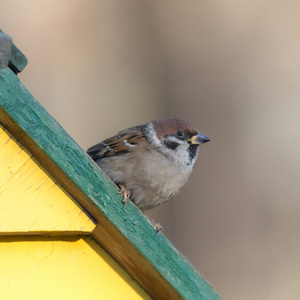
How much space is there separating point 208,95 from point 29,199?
16.3 ft

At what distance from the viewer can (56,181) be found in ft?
6.60

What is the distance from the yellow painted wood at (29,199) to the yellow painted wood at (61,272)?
0.42 ft

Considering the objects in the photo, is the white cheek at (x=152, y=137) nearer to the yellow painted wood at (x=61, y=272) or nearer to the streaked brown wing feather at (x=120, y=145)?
the streaked brown wing feather at (x=120, y=145)

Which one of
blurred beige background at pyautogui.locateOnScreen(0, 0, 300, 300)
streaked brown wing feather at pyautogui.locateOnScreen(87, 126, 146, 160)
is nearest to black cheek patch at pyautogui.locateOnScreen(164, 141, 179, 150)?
streaked brown wing feather at pyautogui.locateOnScreen(87, 126, 146, 160)

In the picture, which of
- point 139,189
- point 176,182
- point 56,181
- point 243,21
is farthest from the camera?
point 243,21

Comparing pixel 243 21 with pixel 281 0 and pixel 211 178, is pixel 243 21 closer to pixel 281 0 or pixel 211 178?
pixel 281 0

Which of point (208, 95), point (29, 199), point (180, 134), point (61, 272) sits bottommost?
point (208, 95)

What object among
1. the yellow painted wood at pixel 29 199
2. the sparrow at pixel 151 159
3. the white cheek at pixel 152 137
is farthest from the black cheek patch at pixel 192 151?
the yellow painted wood at pixel 29 199

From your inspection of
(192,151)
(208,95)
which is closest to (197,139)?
(192,151)

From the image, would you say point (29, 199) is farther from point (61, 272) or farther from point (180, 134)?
point (180, 134)

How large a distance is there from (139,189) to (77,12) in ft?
14.1

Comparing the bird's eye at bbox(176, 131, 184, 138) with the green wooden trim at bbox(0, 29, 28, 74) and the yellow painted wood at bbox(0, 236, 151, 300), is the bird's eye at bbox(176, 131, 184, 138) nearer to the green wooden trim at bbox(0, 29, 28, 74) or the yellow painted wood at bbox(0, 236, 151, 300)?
the yellow painted wood at bbox(0, 236, 151, 300)

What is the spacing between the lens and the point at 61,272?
214 cm

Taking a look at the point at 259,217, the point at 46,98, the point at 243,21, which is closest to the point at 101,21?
the point at 46,98
